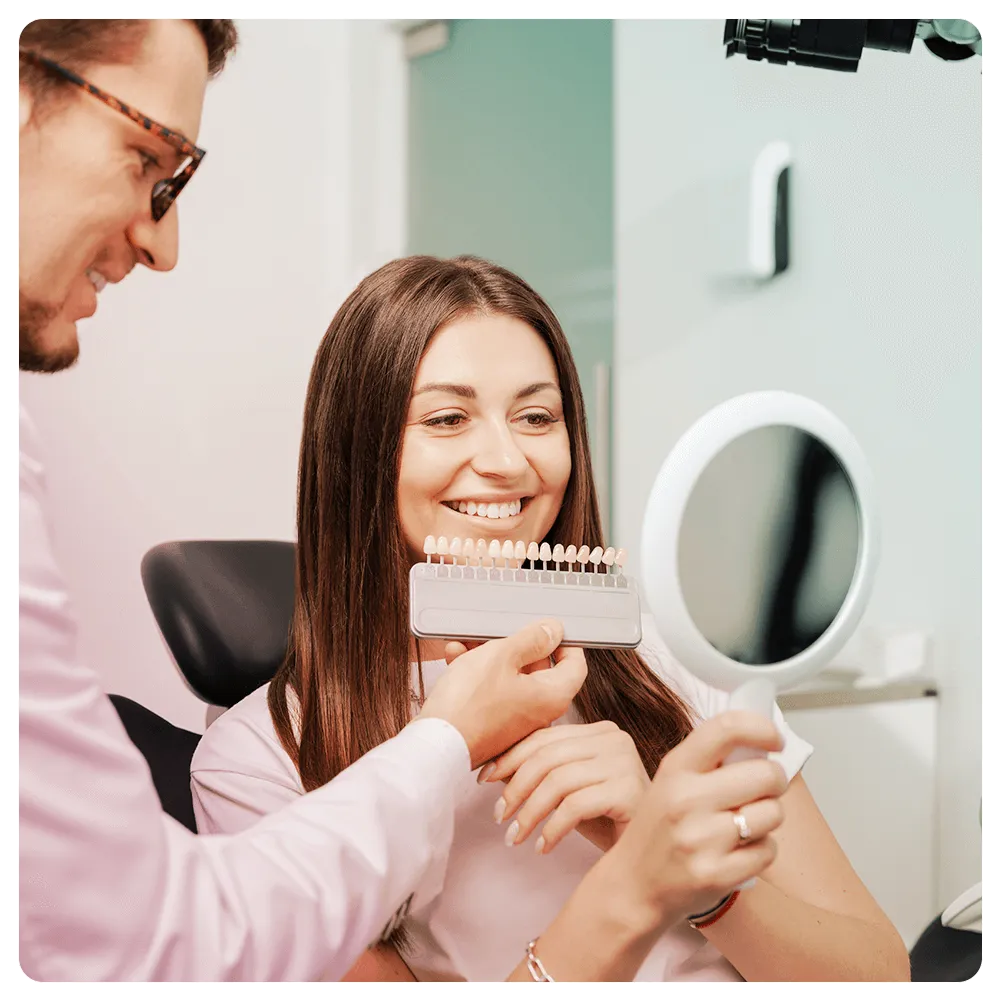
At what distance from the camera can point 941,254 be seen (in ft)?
3.77

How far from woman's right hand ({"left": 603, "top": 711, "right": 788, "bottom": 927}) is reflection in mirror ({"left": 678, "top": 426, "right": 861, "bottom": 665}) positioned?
7 centimetres

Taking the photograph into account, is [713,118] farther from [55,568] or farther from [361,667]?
[55,568]

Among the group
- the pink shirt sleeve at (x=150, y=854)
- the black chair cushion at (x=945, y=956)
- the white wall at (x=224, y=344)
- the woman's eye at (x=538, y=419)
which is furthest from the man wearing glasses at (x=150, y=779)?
the black chair cushion at (x=945, y=956)

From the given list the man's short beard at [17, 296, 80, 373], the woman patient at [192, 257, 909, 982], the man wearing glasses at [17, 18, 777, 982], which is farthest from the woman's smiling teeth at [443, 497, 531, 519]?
the man's short beard at [17, 296, 80, 373]

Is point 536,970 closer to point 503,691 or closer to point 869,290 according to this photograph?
point 503,691

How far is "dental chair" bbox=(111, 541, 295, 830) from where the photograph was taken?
100cm

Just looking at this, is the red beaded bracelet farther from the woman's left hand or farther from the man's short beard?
the man's short beard

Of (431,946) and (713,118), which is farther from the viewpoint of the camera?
(713,118)

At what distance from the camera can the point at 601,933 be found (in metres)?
0.76

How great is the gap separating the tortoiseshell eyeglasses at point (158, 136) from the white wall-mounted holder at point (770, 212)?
0.67m

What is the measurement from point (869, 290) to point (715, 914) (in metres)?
0.72

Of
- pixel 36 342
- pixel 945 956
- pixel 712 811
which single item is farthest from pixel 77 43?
pixel 945 956
